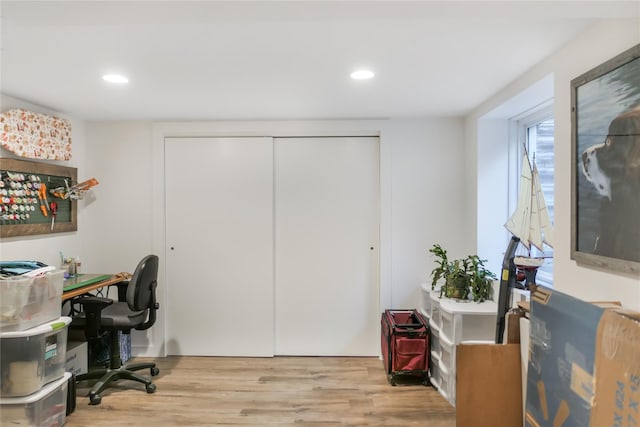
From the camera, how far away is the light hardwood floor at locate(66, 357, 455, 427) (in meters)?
2.53

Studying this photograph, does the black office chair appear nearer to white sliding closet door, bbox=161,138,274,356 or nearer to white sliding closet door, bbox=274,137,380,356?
white sliding closet door, bbox=161,138,274,356

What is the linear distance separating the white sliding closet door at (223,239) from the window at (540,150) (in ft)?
6.92

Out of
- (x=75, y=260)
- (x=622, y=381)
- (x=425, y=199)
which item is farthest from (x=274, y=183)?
(x=622, y=381)

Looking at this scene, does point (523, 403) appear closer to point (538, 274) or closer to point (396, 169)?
point (538, 274)

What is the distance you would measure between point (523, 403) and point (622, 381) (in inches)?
27.3

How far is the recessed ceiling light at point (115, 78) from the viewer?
2363mm

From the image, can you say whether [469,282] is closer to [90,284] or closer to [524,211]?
[524,211]

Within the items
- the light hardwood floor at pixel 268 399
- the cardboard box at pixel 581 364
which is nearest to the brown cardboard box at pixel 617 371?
the cardboard box at pixel 581 364

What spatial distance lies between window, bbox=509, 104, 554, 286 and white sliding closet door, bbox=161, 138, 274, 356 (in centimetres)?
211

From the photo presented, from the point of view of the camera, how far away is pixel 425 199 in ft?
11.5

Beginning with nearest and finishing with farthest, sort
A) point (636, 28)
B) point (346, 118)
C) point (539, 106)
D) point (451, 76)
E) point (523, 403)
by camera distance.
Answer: point (636, 28), point (523, 403), point (451, 76), point (539, 106), point (346, 118)

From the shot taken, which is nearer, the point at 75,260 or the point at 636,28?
the point at 636,28

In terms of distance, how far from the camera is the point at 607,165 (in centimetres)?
158

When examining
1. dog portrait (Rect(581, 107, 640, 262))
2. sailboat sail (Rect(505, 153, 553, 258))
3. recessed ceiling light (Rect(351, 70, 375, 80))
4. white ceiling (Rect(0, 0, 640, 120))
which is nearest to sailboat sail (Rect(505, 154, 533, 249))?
sailboat sail (Rect(505, 153, 553, 258))
